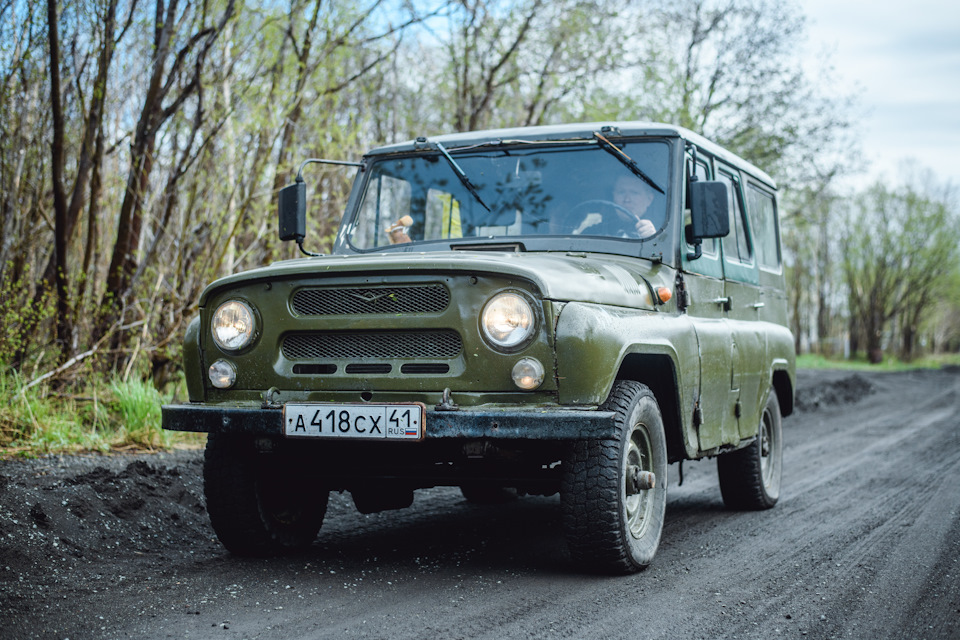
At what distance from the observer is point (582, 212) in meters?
5.23

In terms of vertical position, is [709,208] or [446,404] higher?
[709,208]

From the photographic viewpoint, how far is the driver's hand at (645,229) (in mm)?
5152

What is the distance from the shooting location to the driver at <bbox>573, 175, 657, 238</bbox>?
5.16 m

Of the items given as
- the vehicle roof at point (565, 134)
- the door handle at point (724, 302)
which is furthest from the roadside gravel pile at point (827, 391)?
the vehicle roof at point (565, 134)

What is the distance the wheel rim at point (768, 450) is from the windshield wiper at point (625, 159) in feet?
8.02

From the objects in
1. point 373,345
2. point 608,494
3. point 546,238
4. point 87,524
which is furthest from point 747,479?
point 87,524

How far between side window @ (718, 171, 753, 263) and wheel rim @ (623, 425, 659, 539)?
1972 millimetres

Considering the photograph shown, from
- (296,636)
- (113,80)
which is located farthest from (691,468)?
(113,80)

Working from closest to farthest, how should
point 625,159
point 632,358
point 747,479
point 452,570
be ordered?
point 452,570, point 632,358, point 625,159, point 747,479

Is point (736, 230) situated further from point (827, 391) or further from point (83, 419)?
point (827, 391)

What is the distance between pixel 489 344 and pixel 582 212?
4.85 ft

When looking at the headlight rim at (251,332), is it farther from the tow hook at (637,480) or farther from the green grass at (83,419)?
the green grass at (83,419)

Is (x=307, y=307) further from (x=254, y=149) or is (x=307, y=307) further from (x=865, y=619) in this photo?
(x=254, y=149)

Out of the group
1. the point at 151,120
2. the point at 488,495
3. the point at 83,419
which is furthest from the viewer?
the point at 151,120
